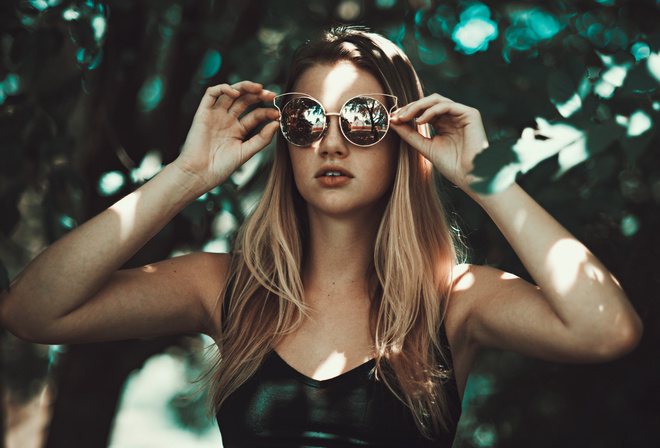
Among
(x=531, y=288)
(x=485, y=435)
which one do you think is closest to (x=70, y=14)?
(x=531, y=288)

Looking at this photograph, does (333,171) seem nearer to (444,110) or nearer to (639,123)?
(444,110)

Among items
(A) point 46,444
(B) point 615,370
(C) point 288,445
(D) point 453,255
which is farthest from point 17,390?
(B) point 615,370

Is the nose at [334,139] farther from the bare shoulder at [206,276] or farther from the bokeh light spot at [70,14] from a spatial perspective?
the bokeh light spot at [70,14]

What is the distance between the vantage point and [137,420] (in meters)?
7.00

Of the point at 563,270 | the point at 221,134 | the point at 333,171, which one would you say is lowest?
the point at 563,270

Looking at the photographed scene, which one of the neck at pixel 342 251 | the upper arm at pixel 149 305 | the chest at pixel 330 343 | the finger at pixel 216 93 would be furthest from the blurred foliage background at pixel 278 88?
the chest at pixel 330 343

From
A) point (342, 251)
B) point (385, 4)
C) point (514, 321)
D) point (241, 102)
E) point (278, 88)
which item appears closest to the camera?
point (514, 321)

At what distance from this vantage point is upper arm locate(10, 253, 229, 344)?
2.15m

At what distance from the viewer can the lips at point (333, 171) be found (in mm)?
2328

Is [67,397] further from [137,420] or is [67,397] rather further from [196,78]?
[137,420]

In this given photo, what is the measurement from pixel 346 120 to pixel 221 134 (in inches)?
19.6

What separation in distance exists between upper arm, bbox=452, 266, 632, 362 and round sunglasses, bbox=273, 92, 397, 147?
0.64 m

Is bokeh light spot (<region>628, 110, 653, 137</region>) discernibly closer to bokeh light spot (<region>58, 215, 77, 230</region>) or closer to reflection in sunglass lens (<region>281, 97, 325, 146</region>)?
reflection in sunglass lens (<region>281, 97, 325, 146</region>)

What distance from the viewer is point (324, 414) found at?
2.12m
